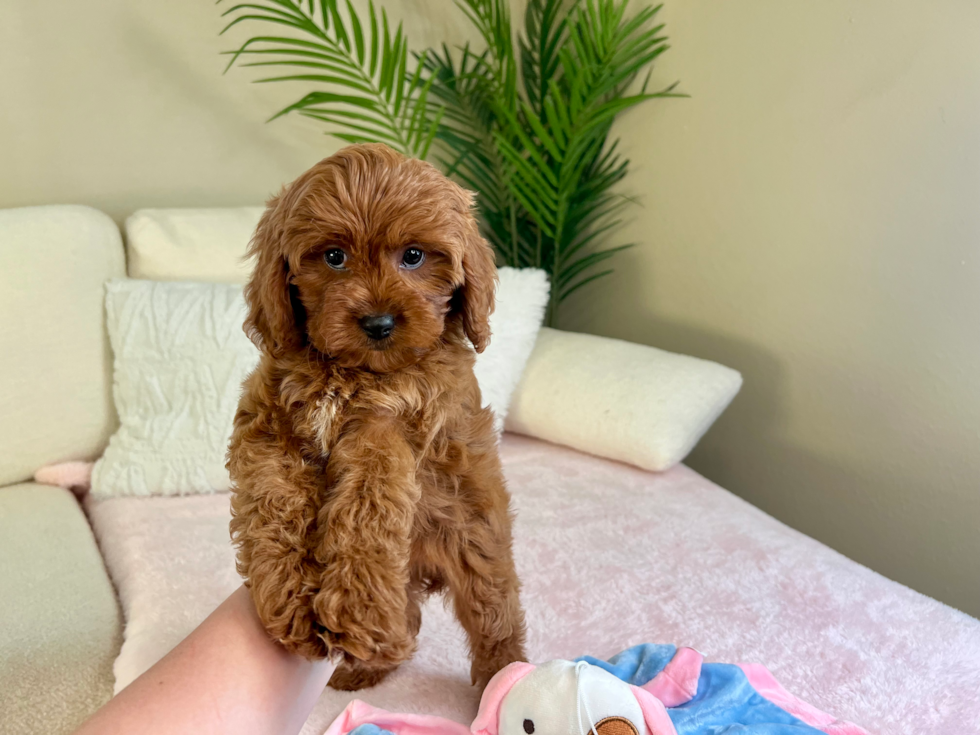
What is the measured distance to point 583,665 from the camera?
3.79 ft

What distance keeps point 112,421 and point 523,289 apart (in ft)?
5.14

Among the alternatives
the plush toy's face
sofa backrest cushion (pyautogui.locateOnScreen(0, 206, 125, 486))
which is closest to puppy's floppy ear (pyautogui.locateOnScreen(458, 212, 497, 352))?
the plush toy's face

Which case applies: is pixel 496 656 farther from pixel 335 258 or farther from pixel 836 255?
pixel 836 255

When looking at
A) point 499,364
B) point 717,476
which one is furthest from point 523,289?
point 717,476

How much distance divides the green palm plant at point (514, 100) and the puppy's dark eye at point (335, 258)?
5.78ft

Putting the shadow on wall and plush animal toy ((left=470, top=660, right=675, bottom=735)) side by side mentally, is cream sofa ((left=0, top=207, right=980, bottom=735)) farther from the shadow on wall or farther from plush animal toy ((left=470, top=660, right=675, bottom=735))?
the shadow on wall

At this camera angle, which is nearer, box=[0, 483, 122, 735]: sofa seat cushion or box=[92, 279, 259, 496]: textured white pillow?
box=[0, 483, 122, 735]: sofa seat cushion

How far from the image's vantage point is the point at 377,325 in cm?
97

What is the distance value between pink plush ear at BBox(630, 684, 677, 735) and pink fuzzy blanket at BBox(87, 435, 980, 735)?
1.30ft

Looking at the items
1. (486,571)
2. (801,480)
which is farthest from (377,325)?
(801,480)

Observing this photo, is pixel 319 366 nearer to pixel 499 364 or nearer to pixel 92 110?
pixel 499 364

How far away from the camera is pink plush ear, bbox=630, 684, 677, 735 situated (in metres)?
1.13

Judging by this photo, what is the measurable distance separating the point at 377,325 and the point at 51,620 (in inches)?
52.1

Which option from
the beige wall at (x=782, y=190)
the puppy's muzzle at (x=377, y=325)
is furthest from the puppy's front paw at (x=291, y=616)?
the beige wall at (x=782, y=190)
